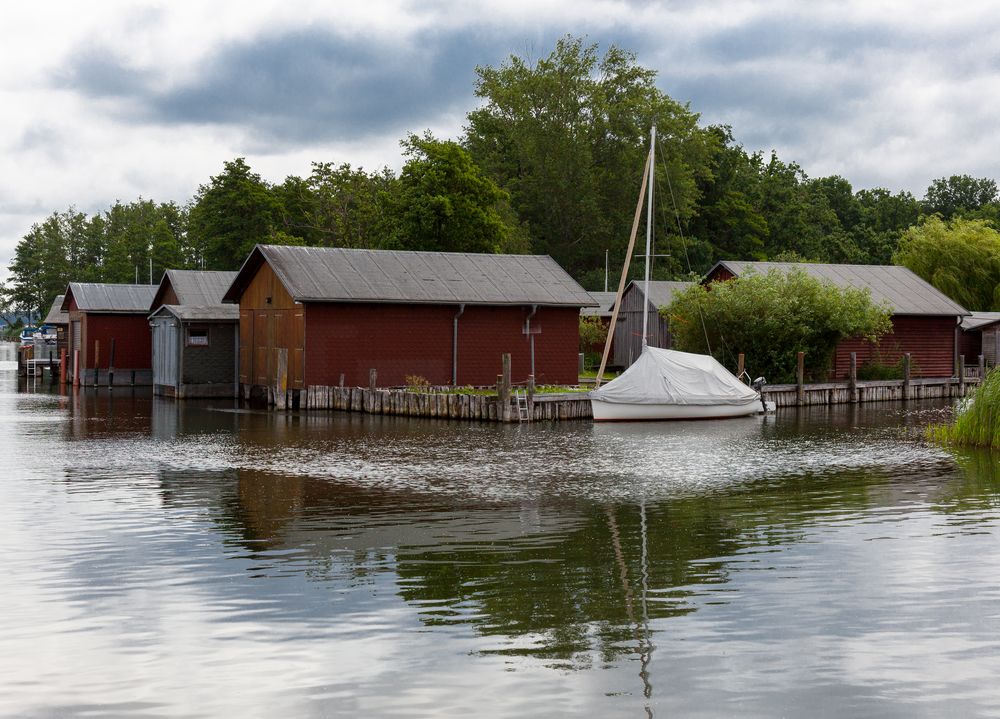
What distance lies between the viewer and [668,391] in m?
39.0

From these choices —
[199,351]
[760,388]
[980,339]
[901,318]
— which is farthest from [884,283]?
[199,351]

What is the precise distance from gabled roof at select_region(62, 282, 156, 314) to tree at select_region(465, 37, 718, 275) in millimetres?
37323

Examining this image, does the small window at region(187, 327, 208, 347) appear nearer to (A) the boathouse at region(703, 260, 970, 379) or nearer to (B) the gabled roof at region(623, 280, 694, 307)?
(B) the gabled roof at region(623, 280, 694, 307)

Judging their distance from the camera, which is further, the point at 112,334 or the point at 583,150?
the point at 583,150

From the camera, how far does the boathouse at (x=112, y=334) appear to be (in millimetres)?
62562

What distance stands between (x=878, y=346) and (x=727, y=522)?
140ft

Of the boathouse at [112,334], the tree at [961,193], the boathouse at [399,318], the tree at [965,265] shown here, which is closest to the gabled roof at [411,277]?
the boathouse at [399,318]

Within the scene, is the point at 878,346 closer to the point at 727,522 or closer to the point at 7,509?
the point at 727,522

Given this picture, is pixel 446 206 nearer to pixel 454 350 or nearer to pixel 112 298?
pixel 112 298

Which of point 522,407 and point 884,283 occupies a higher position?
point 884,283

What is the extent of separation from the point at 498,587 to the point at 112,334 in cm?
5387

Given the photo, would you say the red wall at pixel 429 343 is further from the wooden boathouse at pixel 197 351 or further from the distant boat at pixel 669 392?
the distant boat at pixel 669 392

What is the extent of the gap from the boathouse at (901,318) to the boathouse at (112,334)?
2962cm

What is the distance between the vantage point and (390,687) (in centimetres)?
986
